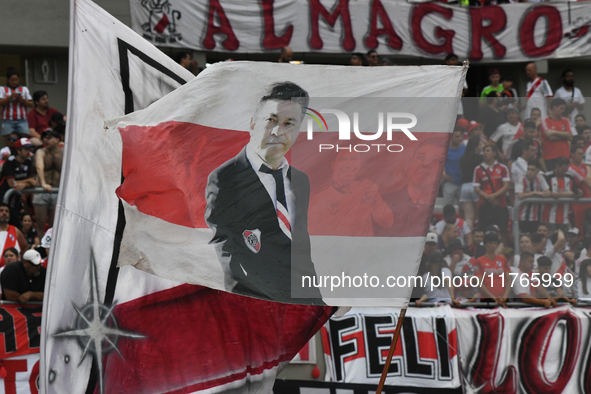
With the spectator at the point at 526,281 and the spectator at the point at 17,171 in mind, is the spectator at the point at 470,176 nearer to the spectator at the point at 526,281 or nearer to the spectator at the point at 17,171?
the spectator at the point at 526,281

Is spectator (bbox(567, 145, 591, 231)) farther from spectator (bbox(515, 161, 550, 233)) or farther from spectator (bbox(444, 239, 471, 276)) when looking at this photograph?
spectator (bbox(444, 239, 471, 276))

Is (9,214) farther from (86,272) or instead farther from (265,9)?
(265,9)

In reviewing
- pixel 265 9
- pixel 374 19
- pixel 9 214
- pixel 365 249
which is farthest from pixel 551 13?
pixel 365 249

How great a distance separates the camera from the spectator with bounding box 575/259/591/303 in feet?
30.0

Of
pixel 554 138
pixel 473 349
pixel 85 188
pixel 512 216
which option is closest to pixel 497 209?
pixel 512 216

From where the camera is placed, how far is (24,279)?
8445 mm

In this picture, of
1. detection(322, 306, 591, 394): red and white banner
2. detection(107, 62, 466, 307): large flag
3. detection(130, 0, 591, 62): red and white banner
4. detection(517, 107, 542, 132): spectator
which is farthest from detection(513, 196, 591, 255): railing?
detection(130, 0, 591, 62): red and white banner

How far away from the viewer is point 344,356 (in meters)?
9.03

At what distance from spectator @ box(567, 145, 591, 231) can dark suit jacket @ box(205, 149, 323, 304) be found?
477 centimetres

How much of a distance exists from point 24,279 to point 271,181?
13.2ft

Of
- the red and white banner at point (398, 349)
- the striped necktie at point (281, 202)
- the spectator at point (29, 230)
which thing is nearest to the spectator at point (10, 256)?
the spectator at point (29, 230)

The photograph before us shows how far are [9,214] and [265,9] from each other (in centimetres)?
695

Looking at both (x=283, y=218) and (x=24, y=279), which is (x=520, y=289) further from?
(x=24, y=279)

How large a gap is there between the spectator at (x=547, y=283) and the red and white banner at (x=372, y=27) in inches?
292
